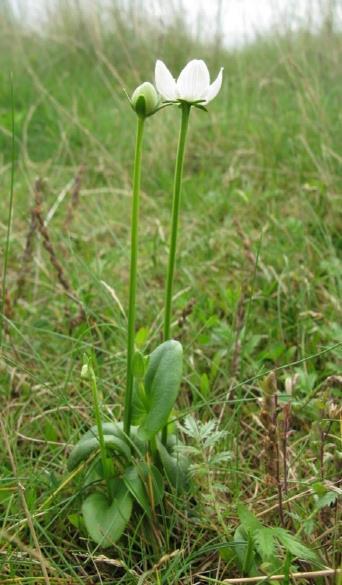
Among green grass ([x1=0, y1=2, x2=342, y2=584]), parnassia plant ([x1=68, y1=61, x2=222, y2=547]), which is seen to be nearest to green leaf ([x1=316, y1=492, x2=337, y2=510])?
green grass ([x1=0, y1=2, x2=342, y2=584])

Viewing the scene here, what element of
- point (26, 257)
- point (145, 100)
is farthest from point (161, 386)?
point (26, 257)

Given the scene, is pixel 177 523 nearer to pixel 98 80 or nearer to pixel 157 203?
pixel 157 203

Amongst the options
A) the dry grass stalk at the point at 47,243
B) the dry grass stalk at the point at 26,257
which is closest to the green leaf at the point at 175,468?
the dry grass stalk at the point at 47,243

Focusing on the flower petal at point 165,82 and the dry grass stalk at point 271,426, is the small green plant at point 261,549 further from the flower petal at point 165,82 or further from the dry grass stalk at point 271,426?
the flower petal at point 165,82

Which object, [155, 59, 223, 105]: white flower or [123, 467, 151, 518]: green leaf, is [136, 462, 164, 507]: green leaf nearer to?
[123, 467, 151, 518]: green leaf

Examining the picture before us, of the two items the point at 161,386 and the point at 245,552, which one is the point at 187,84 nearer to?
the point at 161,386

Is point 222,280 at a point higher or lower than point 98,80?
lower

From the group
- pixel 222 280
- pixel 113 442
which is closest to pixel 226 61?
pixel 222 280
